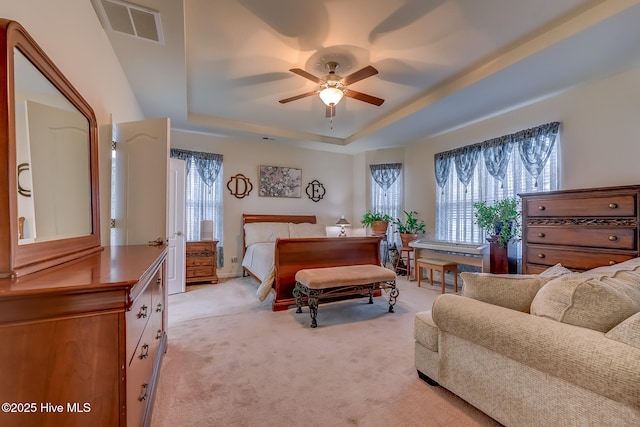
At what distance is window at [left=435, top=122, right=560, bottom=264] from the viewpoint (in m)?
3.71

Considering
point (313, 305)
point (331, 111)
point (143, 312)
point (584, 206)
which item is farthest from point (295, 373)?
point (584, 206)

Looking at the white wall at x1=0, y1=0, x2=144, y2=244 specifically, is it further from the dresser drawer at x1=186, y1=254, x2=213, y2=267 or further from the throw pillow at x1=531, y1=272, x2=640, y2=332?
the throw pillow at x1=531, y1=272, x2=640, y2=332

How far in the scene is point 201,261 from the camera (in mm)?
4816

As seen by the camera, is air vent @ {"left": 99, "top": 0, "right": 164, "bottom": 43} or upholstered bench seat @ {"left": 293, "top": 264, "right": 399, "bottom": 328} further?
upholstered bench seat @ {"left": 293, "top": 264, "right": 399, "bottom": 328}

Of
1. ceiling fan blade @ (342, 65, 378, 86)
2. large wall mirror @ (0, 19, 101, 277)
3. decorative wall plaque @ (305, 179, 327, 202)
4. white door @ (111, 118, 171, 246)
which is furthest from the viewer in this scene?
decorative wall plaque @ (305, 179, 327, 202)

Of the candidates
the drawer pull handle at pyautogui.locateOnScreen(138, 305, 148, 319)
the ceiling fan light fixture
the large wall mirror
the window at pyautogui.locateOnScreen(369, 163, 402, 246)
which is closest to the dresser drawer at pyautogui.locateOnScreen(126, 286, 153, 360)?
the drawer pull handle at pyautogui.locateOnScreen(138, 305, 148, 319)

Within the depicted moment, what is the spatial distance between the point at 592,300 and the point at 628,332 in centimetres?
18

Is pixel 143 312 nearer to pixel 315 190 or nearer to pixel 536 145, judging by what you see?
pixel 536 145

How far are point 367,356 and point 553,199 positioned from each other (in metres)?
2.61

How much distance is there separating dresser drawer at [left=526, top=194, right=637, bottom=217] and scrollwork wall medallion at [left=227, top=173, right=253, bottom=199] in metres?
4.51

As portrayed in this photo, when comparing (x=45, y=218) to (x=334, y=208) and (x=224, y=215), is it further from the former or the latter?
(x=334, y=208)

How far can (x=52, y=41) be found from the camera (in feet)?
5.00

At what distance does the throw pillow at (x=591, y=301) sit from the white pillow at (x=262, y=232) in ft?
14.2

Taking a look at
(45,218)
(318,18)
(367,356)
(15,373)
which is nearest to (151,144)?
(45,218)
